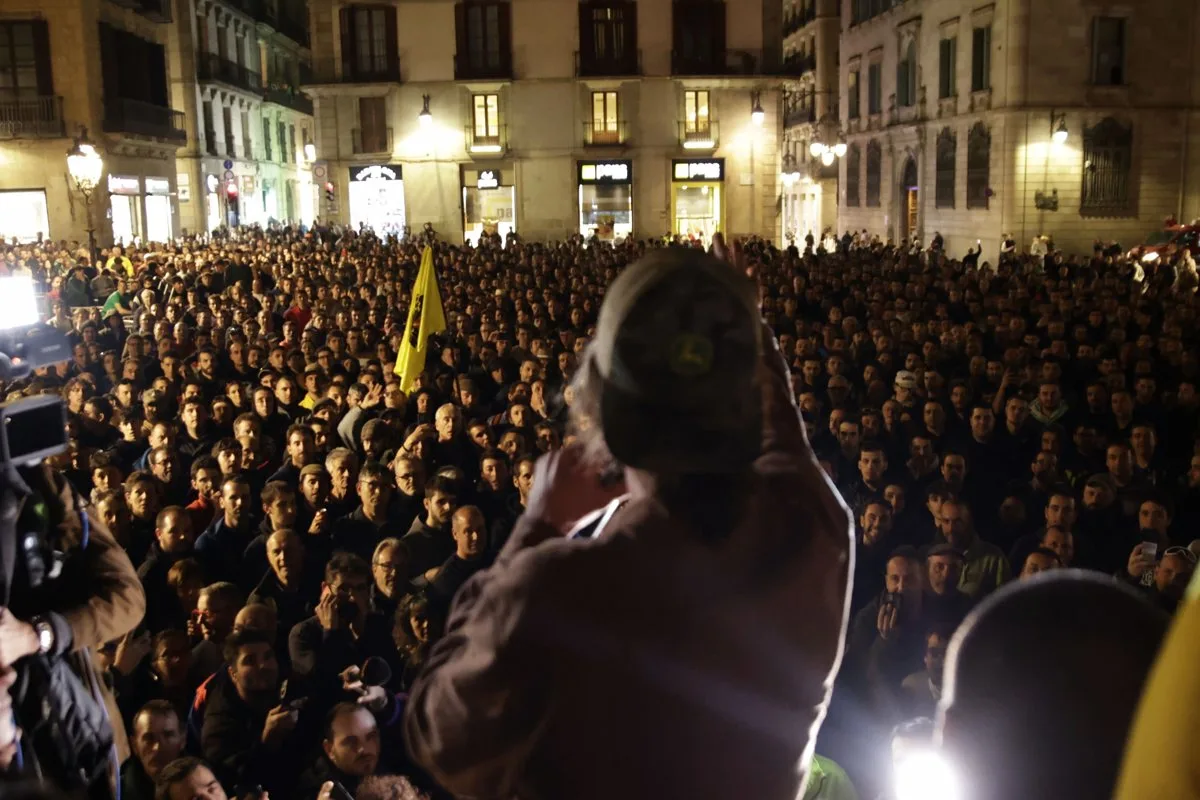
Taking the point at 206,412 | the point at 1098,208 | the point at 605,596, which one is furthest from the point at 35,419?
the point at 1098,208

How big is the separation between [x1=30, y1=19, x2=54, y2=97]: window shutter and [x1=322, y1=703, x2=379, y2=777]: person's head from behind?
35322mm

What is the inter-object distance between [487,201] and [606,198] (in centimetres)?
419

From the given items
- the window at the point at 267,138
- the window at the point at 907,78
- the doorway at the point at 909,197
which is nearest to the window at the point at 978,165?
the doorway at the point at 909,197

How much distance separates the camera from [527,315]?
14.6m

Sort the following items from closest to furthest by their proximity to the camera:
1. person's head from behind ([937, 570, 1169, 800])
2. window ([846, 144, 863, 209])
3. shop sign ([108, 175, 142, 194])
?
1. person's head from behind ([937, 570, 1169, 800])
2. shop sign ([108, 175, 142, 194])
3. window ([846, 144, 863, 209])

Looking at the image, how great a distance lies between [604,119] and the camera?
42.3 m

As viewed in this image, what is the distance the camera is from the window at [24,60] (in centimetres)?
3462

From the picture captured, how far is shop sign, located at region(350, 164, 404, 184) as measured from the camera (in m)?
42.3

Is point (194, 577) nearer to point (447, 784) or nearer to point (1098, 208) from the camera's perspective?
point (447, 784)

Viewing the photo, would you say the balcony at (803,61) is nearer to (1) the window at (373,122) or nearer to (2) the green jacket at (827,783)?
(1) the window at (373,122)

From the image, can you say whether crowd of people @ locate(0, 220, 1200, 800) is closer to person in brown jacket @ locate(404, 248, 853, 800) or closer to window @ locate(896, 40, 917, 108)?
person in brown jacket @ locate(404, 248, 853, 800)

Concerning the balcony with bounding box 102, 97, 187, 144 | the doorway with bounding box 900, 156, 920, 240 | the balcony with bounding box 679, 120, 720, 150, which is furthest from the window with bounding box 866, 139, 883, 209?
the balcony with bounding box 102, 97, 187, 144

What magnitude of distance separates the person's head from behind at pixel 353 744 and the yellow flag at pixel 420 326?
267 inches

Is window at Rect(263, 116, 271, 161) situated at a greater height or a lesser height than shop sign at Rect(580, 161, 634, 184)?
greater
